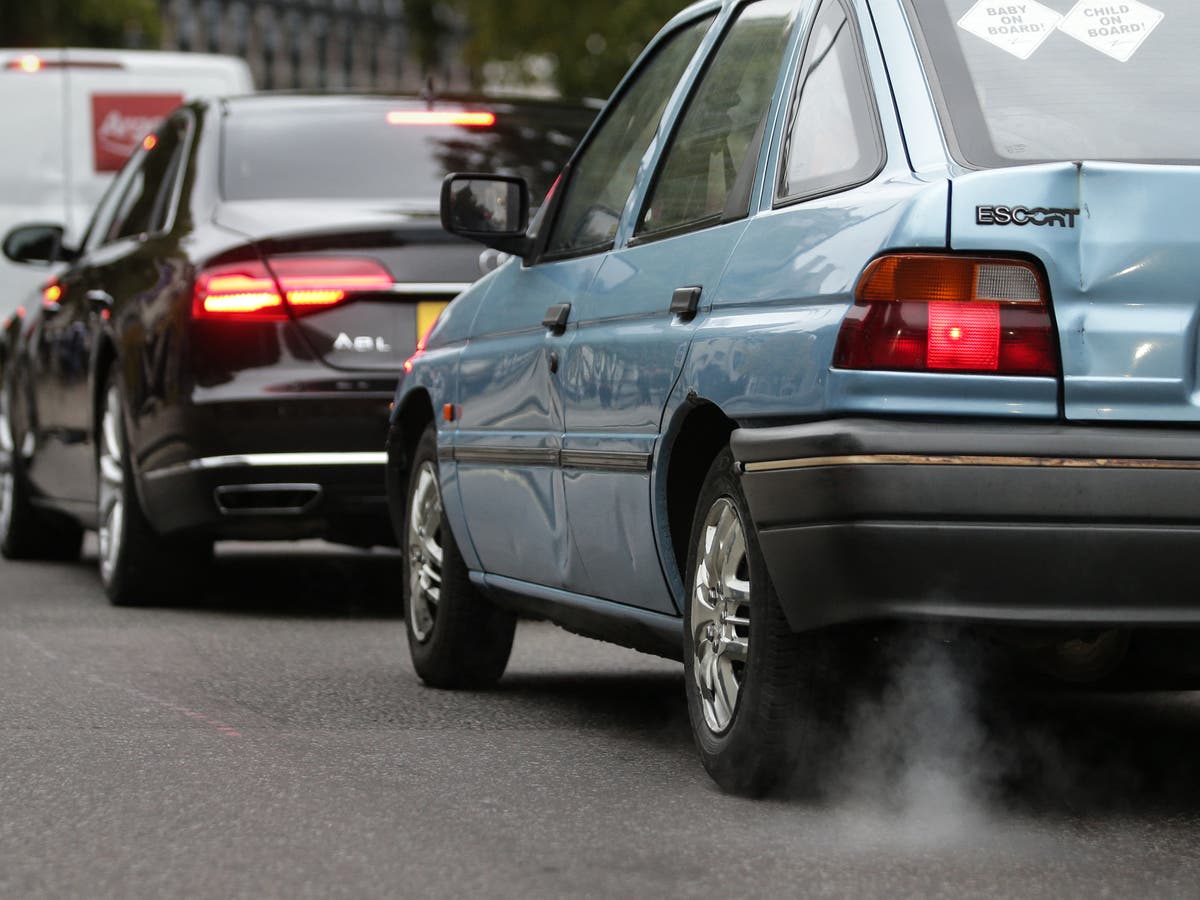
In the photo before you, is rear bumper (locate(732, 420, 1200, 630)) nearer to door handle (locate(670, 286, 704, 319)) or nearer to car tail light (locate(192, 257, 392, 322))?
door handle (locate(670, 286, 704, 319))

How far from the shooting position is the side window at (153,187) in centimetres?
959

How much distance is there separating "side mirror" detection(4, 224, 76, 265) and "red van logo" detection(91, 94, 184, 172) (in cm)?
612

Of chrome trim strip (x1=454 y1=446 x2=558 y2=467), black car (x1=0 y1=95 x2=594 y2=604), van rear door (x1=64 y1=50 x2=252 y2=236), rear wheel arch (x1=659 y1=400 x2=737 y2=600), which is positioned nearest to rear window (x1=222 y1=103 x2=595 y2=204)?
black car (x1=0 y1=95 x2=594 y2=604)

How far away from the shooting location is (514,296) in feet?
21.2

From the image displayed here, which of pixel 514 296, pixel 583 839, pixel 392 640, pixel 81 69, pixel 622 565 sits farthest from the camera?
pixel 81 69

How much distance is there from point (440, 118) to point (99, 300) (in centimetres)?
147

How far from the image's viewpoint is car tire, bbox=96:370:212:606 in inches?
361

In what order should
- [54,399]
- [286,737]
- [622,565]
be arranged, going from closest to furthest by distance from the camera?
[622,565]
[286,737]
[54,399]

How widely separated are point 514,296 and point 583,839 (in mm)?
2110

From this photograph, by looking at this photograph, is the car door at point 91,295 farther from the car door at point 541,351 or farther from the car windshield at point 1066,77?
the car windshield at point 1066,77

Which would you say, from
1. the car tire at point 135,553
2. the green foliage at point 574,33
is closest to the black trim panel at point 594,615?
the car tire at point 135,553

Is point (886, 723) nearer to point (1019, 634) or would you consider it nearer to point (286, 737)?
point (1019, 634)

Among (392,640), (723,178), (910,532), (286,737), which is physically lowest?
(392,640)

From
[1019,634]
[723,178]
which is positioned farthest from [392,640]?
[1019,634]
